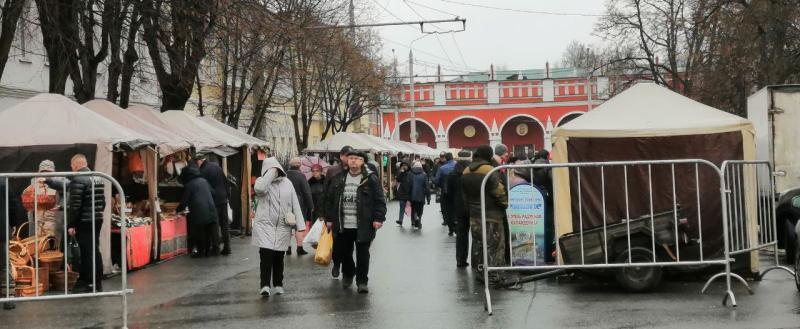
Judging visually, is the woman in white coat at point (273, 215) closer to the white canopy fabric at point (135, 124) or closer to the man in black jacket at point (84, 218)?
the man in black jacket at point (84, 218)

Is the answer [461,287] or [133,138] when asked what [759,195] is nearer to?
[461,287]

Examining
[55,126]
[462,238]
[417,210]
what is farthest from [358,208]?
[417,210]

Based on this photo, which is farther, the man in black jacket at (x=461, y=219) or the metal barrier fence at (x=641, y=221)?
the man in black jacket at (x=461, y=219)

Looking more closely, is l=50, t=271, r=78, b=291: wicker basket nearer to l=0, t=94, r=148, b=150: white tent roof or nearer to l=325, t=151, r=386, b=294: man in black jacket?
l=0, t=94, r=148, b=150: white tent roof

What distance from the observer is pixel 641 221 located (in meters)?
10.8

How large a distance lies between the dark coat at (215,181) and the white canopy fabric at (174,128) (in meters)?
0.81

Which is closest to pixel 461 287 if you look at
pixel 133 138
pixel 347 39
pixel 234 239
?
pixel 133 138

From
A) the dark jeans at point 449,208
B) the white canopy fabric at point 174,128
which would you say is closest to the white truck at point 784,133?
the dark jeans at point 449,208

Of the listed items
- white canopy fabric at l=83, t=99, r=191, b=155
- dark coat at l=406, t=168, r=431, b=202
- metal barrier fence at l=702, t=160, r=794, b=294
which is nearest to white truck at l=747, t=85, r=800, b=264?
metal barrier fence at l=702, t=160, r=794, b=294

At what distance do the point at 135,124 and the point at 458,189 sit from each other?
637cm

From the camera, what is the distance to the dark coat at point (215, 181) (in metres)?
18.0

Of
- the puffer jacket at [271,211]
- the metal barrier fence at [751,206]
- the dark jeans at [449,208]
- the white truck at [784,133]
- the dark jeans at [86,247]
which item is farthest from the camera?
the dark jeans at [449,208]

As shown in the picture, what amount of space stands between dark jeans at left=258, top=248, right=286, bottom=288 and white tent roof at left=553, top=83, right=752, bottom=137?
12.2 ft

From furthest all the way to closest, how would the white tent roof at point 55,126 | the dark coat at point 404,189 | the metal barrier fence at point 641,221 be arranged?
the dark coat at point 404,189, the white tent roof at point 55,126, the metal barrier fence at point 641,221
